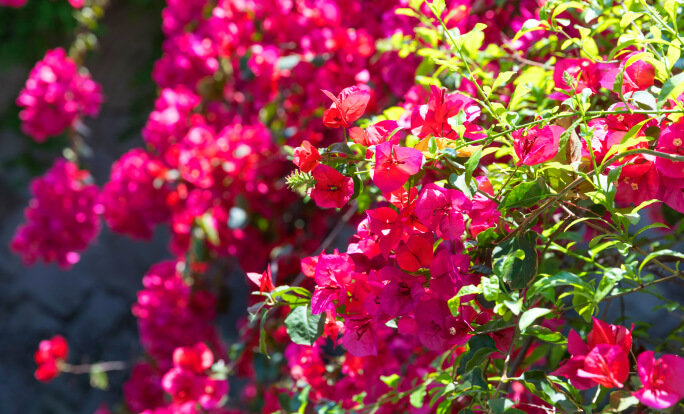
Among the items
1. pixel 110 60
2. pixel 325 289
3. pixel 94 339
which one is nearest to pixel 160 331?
Result: pixel 325 289

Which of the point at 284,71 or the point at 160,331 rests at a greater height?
the point at 284,71

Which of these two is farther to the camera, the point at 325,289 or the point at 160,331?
the point at 160,331

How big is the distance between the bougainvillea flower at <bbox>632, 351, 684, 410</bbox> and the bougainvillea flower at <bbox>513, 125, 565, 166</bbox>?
0.49 feet

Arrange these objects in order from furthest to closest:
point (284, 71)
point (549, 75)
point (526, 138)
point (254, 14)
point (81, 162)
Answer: point (81, 162), point (254, 14), point (284, 71), point (549, 75), point (526, 138)

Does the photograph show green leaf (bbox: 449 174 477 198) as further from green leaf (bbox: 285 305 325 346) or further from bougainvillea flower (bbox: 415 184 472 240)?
green leaf (bbox: 285 305 325 346)

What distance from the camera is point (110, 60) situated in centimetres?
252

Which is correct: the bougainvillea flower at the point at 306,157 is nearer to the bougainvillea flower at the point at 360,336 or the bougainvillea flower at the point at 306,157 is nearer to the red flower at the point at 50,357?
the bougainvillea flower at the point at 360,336

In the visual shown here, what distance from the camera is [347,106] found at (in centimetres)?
49

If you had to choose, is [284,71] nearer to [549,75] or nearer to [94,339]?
[549,75]

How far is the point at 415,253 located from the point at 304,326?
132mm

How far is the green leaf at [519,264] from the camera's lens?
1.41 feet

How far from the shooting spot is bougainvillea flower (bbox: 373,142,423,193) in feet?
1.45

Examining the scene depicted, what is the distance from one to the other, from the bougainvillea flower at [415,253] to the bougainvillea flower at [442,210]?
15 millimetres

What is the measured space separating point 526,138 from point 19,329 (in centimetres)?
279
